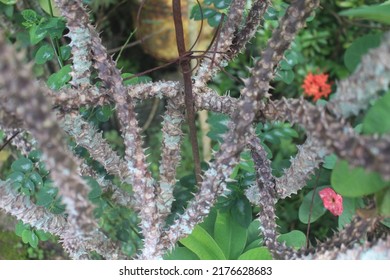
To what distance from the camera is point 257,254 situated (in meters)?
0.83

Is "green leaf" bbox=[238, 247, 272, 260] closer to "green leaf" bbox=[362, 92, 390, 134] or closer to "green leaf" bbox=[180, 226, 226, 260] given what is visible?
"green leaf" bbox=[180, 226, 226, 260]

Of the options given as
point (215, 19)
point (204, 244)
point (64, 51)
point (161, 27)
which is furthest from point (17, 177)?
point (161, 27)

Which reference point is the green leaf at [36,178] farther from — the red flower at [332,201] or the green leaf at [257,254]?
the red flower at [332,201]

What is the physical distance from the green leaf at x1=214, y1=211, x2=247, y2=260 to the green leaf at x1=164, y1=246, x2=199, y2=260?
0.06 m

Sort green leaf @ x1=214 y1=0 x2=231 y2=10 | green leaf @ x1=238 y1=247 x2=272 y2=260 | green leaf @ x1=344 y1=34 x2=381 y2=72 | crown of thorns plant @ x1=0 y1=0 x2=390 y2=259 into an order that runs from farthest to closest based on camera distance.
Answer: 1. green leaf @ x1=214 y1=0 x2=231 y2=10
2. green leaf @ x1=238 y1=247 x2=272 y2=260
3. green leaf @ x1=344 y1=34 x2=381 y2=72
4. crown of thorns plant @ x1=0 y1=0 x2=390 y2=259

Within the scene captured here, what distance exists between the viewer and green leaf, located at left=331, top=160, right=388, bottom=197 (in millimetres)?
505

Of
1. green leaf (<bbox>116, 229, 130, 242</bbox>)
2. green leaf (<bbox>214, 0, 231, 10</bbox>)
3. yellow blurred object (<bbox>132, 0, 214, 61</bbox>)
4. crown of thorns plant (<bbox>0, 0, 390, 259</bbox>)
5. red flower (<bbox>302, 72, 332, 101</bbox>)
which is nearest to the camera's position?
crown of thorns plant (<bbox>0, 0, 390, 259</bbox>)

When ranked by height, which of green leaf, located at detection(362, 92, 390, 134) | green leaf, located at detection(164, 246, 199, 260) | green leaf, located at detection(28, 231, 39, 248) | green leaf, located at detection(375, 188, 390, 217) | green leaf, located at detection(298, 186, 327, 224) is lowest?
green leaf, located at detection(28, 231, 39, 248)

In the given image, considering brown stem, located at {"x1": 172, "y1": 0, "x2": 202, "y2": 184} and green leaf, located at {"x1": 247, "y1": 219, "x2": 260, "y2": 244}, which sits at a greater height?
brown stem, located at {"x1": 172, "y1": 0, "x2": 202, "y2": 184}

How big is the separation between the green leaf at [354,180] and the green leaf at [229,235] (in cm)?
39

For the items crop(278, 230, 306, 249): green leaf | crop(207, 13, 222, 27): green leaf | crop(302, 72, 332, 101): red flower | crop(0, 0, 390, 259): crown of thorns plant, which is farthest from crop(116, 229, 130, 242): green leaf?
crop(302, 72, 332, 101): red flower

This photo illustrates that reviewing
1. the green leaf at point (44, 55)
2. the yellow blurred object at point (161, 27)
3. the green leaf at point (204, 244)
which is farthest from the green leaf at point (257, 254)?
the yellow blurred object at point (161, 27)

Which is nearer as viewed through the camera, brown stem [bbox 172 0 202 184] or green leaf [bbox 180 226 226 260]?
brown stem [bbox 172 0 202 184]
